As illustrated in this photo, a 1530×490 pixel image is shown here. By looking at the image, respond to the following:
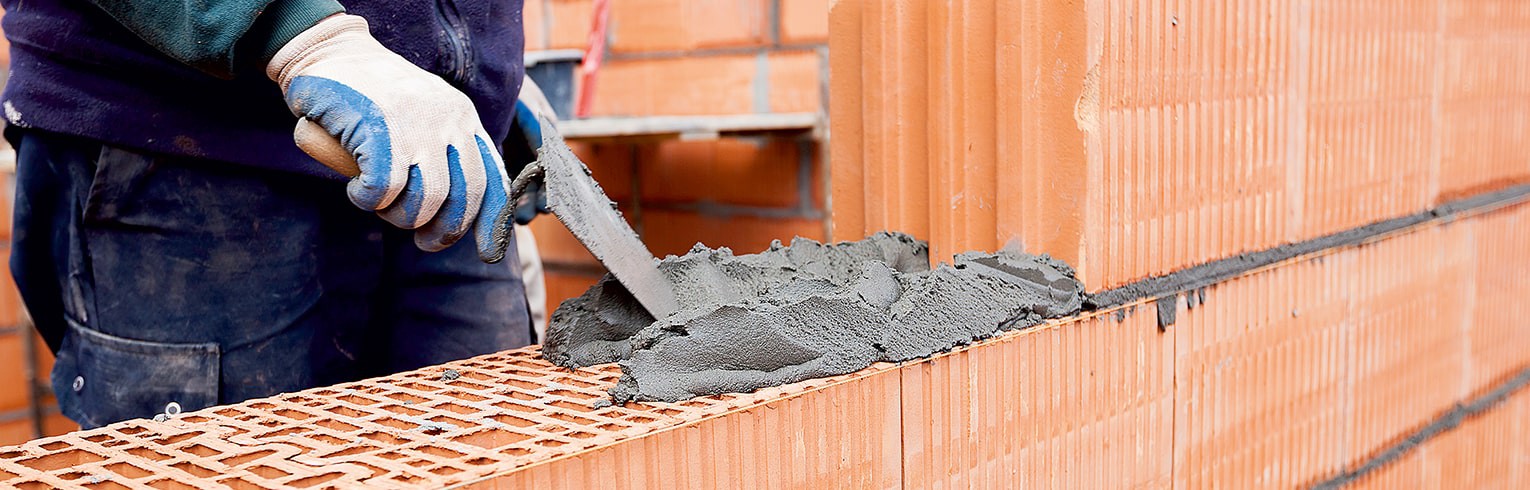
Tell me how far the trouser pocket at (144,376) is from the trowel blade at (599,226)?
2.21ft

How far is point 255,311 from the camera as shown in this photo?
64.4 inches

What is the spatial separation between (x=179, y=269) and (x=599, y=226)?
0.70 metres

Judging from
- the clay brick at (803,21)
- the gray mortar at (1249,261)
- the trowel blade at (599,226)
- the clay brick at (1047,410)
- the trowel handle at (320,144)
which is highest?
the clay brick at (803,21)

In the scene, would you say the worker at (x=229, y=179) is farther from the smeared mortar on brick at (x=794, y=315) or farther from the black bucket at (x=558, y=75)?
the black bucket at (x=558, y=75)

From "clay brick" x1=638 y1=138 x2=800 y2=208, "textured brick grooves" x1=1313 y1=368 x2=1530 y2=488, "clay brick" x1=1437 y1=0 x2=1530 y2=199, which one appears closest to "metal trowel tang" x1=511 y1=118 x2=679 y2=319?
"textured brick grooves" x1=1313 y1=368 x2=1530 y2=488

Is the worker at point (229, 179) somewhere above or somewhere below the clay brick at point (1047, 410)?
above

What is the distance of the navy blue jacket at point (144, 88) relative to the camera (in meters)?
1.51

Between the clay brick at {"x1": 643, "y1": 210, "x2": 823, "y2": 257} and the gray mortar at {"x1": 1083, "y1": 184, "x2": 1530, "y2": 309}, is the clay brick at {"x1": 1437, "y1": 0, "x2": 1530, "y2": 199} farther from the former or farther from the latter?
the clay brick at {"x1": 643, "y1": 210, "x2": 823, "y2": 257}

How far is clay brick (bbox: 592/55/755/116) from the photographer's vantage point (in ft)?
12.1

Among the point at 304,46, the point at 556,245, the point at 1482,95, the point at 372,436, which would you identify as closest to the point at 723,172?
the point at 556,245

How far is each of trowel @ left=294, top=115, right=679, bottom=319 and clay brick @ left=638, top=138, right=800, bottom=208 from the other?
2290 millimetres

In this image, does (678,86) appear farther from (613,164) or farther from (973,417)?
(973,417)

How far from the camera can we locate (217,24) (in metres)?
1.34

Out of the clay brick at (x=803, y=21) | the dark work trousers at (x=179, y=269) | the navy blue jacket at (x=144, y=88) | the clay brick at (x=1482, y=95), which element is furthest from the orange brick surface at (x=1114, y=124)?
the clay brick at (x=803, y=21)
